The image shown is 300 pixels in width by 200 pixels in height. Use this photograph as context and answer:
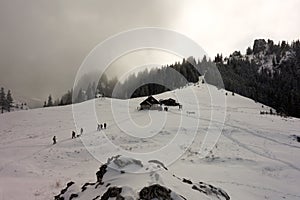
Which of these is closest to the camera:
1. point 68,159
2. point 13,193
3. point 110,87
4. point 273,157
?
point 13,193

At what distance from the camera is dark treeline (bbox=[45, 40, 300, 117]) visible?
401 feet

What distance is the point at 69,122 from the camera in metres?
54.2

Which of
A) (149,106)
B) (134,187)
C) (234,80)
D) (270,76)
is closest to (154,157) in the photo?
(134,187)

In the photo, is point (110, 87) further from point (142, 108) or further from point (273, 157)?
point (273, 157)

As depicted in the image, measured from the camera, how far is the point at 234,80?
149125mm

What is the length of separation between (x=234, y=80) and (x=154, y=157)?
126844 mm

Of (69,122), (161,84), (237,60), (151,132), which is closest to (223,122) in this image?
(151,132)

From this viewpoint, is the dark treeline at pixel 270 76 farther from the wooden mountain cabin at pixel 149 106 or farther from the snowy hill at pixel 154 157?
the snowy hill at pixel 154 157

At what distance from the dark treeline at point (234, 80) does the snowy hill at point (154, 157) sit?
59.7 metres

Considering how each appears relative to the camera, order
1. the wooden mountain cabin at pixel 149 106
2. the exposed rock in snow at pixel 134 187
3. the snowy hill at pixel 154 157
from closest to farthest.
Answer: the exposed rock in snow at pixel 134 187 → the snowy hill at pixel 154 157 → the wooden mountain cabin at pixel 149 106

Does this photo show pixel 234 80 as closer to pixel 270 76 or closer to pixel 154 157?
pixel 270 76

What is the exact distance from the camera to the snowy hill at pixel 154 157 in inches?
593

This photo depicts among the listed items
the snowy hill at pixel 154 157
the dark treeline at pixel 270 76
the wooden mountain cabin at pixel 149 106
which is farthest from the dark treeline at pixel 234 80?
the snowy hill at pixel 154 157

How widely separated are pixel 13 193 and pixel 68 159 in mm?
11208
